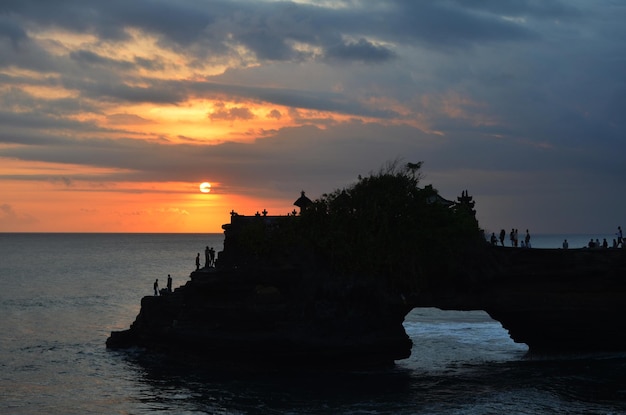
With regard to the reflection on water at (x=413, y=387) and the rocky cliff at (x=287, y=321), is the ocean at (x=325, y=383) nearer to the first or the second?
the reflection on water at (x=413, y=387)

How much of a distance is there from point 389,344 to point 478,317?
30446 millimetres

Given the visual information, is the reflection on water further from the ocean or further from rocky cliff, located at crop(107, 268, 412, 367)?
rocky cliff, located at crop(107, 268, 412, 367)

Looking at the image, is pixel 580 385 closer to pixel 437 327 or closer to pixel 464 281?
pixel 464 281

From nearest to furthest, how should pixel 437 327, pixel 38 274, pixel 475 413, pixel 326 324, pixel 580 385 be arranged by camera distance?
pixel 475 413 < pixel 580 385 < pixel 326 324 < pixel 437 327 < pixel 38 274

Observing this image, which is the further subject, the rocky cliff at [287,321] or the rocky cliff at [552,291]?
the rocky cliff at [552,291]

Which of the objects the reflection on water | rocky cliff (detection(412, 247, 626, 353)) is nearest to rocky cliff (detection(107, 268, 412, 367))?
the reflection on water

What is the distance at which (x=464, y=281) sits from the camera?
42406 mm

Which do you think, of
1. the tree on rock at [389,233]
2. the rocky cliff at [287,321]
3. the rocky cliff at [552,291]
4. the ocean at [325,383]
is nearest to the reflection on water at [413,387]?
the ocean at [325,383]

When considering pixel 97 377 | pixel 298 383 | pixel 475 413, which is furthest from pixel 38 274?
pixel 475 413

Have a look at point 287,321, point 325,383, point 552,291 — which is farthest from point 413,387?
point 552,291

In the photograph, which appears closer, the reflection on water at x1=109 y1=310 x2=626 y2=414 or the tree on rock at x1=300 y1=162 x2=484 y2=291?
the reflection on water at x1=109 y1=310 x2=626 y2=414

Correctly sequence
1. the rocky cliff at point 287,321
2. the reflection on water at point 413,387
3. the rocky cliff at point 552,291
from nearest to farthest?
the reflection on water at point 413,387 → the rocky cliff at point 287,321 → the rocky cliff at point 552,291

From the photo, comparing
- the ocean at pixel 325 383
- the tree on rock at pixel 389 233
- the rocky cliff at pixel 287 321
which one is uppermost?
the tree on rock at pixel 389 233

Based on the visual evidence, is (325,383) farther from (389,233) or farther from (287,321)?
(389,233)
